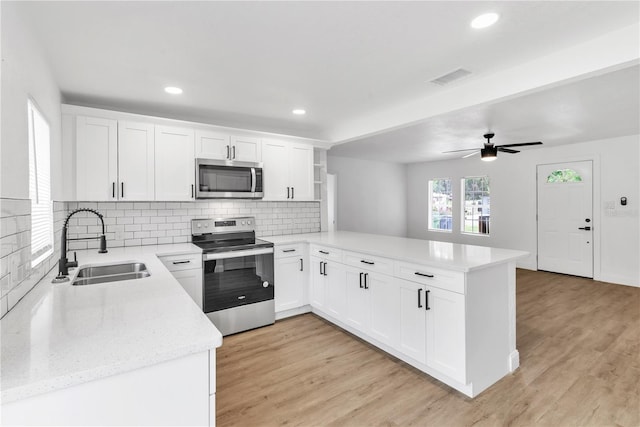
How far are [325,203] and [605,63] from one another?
3.34 meters

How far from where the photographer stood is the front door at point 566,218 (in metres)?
5.41

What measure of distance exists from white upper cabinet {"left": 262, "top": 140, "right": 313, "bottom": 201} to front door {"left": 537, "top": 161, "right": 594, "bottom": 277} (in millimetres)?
4638

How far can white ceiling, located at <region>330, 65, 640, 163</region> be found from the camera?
2.93m

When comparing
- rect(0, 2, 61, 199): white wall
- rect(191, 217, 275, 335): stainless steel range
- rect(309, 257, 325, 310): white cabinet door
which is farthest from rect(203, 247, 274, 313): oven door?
rect(0, 2, 61, 199): white wall

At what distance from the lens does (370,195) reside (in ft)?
24.5

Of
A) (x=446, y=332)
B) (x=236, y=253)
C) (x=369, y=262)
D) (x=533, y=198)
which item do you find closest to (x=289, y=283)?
(x=236, y=253)

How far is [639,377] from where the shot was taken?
2408 millimetres

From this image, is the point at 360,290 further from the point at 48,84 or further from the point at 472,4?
the point at 48,84

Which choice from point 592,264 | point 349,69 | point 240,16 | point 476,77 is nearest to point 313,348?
point 349,69

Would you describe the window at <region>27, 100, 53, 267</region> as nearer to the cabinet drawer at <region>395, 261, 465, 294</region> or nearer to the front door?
the cabinet drawer at <region>395, 261, 465, 294</region>

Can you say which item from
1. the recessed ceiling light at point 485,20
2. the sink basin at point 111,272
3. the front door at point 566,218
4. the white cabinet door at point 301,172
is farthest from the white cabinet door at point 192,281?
the front door at point 566,218

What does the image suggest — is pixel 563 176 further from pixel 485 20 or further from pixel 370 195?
pixel 485 20

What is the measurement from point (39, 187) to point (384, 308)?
8.82ft

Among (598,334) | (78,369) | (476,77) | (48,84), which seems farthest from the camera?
(598,334)
